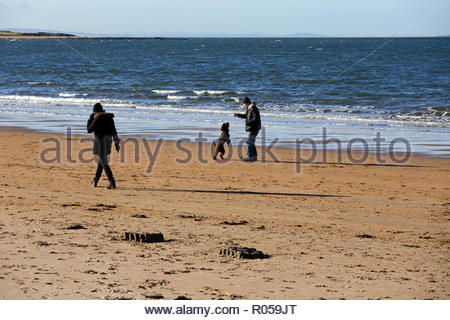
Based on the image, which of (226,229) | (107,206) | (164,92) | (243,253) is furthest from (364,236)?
(164,92)

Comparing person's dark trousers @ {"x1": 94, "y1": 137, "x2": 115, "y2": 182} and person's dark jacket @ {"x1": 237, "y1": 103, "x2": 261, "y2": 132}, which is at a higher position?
person's dark jacket @ {"x1": 237, "y1": 103, "x2": 261, "y2": 132}

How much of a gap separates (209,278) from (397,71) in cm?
5081

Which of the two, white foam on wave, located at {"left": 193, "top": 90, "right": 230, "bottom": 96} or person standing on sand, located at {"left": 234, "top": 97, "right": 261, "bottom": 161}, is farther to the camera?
white foam on wave, located at {"left": 193, "top": 90, "right": 230, "bottom": 96}

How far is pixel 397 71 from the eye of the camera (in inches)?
2159

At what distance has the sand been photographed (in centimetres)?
648

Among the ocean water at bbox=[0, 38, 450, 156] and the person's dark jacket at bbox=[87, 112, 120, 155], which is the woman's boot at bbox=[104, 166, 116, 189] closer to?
the person's dark jacket at bbox=[87, 112, 120, 155]

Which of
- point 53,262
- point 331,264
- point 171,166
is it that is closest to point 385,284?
point 331,264

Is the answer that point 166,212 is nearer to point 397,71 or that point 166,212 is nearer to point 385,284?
point 385,284

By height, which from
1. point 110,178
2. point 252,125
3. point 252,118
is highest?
point 252,118

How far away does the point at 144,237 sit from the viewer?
27.0 feet

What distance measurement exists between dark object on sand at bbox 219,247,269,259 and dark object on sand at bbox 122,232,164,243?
94 cm

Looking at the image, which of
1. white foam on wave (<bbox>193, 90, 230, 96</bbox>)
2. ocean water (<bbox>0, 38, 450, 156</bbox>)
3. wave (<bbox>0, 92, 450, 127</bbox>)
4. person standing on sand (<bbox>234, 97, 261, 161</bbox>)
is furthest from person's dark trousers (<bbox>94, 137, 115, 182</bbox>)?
Answer: white foam on wave (<bbox>193, 90, 230, 96</bbox>)

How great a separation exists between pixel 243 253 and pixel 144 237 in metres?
1.33

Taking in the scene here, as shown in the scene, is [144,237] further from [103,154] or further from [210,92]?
[210,92]
